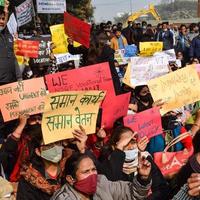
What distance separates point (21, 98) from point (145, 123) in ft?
3.44

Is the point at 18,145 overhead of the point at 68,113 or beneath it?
beneath

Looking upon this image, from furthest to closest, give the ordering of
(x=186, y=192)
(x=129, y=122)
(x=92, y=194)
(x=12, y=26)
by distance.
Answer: (x=12, y=26), (x=129, y=122), (x=92, y=194), (x=186, y=192)

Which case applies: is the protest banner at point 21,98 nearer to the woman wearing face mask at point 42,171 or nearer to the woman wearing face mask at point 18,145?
the woman wearing face mask at point 18,145

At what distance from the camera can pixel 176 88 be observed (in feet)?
17.6

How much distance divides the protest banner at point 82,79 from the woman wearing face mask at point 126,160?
2.35 feet

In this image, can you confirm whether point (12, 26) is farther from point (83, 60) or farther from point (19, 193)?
point (19, 193)

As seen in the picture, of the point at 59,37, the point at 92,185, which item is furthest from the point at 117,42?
the point at 92,185

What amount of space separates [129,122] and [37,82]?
33.3 inches

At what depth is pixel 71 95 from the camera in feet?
13.9

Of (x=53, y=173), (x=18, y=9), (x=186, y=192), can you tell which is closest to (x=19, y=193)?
(x=53, y=173)

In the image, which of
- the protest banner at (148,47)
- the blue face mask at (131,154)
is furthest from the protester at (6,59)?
the protest banner at (148,47)

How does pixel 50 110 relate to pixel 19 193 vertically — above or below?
above

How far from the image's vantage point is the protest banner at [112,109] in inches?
193

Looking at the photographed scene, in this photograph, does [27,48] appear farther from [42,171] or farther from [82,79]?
[42,171]
